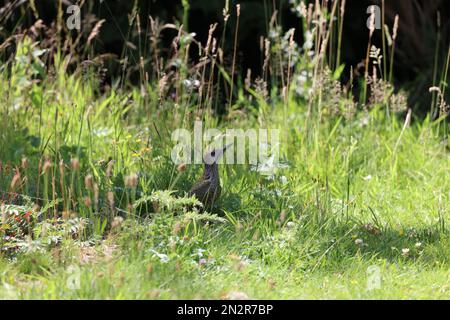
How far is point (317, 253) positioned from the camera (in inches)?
170

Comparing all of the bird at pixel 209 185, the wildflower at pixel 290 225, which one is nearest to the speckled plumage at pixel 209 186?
the bird at pixel 209 185

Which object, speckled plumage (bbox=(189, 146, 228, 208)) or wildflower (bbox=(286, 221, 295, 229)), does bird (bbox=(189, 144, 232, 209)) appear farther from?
wildflower (bbox=(286, 221, 295, 229))

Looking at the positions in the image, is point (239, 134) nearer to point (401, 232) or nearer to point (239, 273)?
point (401, 232)

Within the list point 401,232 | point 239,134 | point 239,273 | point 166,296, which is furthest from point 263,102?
point 166,296

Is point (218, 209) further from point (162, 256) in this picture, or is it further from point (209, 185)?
point (162, 256)

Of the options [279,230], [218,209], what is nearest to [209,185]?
[218,209]

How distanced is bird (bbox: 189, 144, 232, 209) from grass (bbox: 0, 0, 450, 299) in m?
0.12

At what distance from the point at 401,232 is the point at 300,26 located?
3.60 metres

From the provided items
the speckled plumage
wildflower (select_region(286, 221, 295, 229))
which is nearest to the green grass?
wildflower (select_region(286, 221, 295, 229))

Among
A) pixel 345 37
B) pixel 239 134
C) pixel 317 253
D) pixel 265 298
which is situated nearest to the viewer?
pixel 265 298

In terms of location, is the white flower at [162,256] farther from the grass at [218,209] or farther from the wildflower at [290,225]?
the wildflower at [290,225]

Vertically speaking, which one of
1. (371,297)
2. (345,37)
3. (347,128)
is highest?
(345,37)

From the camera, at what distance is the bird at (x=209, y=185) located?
15.3 feet

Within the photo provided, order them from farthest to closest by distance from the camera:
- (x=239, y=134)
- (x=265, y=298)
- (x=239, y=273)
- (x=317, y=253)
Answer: (x=239, y=134) < (x=317, y=253) < (x=239, y=273) < (x=265, y=298)
